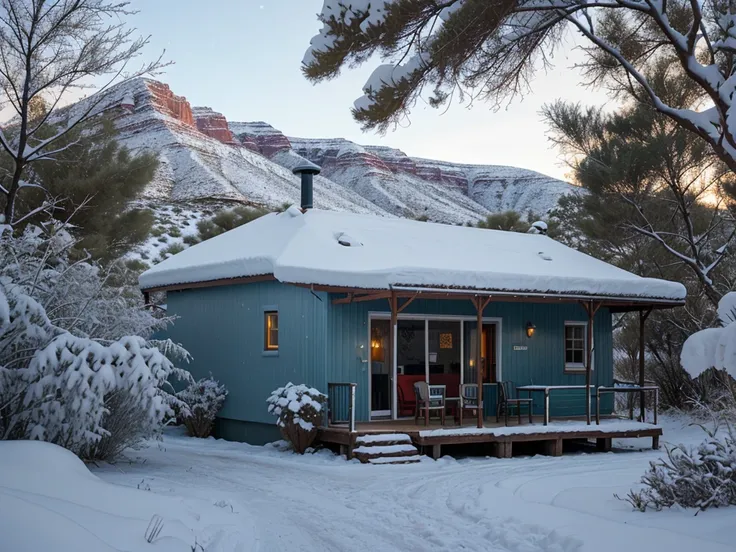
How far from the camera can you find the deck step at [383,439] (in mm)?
11727

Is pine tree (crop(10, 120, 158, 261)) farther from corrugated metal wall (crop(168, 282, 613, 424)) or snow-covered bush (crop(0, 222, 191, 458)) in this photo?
snow-covered bush (crop(0, 222, 191, 458))

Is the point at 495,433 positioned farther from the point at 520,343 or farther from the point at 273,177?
the point at 273,177

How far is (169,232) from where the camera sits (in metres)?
40.5

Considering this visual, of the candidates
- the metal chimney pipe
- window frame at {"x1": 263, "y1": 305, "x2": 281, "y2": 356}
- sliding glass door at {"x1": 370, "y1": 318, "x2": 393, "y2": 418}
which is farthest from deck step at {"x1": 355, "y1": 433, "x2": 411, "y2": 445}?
the metal chimney pipe

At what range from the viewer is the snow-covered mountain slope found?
53.6m

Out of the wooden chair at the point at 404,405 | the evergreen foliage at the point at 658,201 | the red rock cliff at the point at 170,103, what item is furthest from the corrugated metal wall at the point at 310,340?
the red rock cliff at the point at 170,103

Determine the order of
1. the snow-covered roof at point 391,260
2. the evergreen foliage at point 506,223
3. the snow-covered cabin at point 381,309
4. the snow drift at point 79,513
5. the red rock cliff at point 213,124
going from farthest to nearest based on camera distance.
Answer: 1. the red rock cliff at point 213,124
2. the evergreen foliage at point 506,223
3. the snow-covered cabin at point 381,309
4. the snow-covered roof at point 391,260
5. the snow drift at point 79,513

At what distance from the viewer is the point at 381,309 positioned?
45.0ft

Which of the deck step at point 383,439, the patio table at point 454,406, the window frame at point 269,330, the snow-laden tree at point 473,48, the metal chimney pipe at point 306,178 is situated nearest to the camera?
the snow-laden tree at point 473,48

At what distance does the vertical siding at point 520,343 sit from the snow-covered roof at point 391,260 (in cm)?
87

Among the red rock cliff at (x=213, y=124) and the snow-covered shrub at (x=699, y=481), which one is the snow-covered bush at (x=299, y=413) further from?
the red rock cliff at (x=213, y=124)

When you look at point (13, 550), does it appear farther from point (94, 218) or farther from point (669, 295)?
point (94, 218)

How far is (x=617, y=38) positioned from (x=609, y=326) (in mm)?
7277

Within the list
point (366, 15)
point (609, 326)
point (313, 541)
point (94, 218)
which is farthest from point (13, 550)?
point (94, 218)
